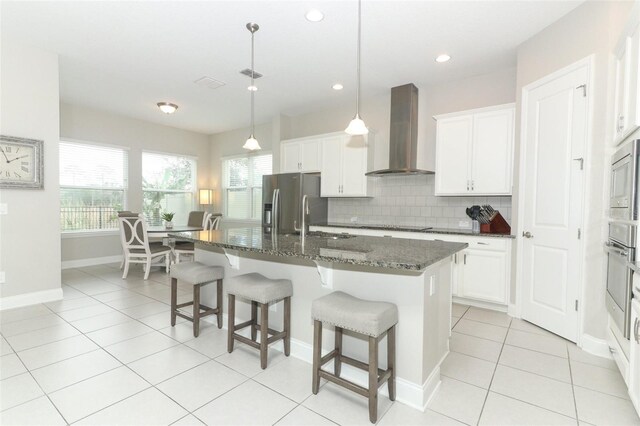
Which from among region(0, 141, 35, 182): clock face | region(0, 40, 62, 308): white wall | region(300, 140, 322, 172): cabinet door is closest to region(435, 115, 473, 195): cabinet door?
region(300, 140, 322, 172): cabinet door

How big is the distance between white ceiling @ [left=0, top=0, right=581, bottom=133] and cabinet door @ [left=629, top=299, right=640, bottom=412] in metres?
2.52

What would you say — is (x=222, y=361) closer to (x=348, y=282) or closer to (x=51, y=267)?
(x=348, y=282)

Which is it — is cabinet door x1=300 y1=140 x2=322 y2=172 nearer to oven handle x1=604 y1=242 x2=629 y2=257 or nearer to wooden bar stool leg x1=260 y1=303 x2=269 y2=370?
wooden bar stool leg x1=260 y1=303 x2=269 y2=370

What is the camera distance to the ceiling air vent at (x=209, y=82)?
4270 mm

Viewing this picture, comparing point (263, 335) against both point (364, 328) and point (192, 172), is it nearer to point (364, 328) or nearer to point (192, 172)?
point (364, 328)

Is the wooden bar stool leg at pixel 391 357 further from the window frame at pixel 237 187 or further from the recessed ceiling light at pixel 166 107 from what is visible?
the window frame at pixel 237 187

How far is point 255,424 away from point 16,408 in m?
1.41

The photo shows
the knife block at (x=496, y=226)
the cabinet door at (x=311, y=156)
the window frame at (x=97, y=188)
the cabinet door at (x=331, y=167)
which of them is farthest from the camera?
the window frame at (x=97, y=188)

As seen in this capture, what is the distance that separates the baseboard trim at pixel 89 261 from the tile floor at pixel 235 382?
2751mm

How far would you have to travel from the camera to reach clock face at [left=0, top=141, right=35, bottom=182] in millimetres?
3312

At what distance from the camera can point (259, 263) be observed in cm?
272

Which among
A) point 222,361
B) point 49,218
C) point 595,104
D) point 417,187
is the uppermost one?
point 595,104

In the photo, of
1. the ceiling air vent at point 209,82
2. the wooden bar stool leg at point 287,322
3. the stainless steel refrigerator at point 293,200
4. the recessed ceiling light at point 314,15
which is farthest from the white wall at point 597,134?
the ceiling air vent at point 209,82

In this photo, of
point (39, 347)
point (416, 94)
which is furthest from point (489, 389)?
point (416, 94)
